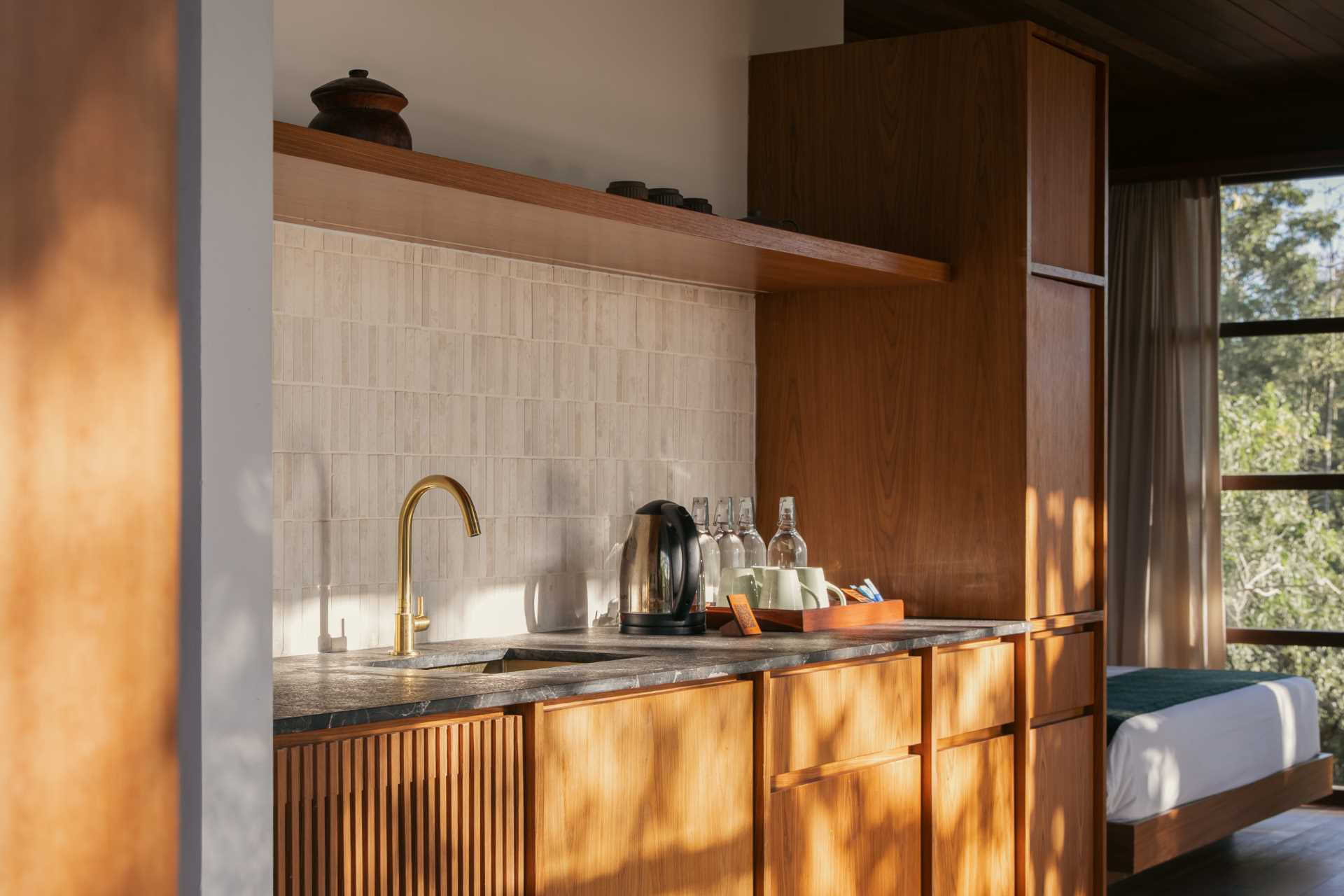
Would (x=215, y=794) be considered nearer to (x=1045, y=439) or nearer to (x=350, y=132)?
(x=350, y=132)

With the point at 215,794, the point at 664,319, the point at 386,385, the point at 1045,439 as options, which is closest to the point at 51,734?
the point at 215,794

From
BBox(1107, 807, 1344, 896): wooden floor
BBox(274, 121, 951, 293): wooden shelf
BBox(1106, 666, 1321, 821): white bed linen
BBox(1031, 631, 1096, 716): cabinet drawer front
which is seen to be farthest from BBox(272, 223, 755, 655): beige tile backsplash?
BBox(1107, 807, 1344, 896): wooden floor

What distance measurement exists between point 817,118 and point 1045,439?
3.27ft

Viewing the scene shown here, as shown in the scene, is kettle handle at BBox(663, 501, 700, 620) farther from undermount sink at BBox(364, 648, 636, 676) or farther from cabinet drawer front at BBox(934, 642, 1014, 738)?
cabinet drawer front at BBox(934, 642, 1014, 738)

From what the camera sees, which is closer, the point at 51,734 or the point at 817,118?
the point at 51,734

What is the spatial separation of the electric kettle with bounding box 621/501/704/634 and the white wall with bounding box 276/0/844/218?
79cm

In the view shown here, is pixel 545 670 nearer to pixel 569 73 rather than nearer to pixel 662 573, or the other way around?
pixel 662 573

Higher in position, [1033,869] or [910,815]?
[910,815]

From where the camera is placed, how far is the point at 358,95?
246cm

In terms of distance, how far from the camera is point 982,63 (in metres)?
3.59

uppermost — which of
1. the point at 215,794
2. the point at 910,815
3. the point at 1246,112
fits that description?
the point at 1246,112

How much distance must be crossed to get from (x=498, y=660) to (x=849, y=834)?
78cm

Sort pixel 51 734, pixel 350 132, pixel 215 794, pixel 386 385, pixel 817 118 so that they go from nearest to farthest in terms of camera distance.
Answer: pixel 51 734
pixel 215 794
pixel 350 132
pixel 386 385
pixel 817 118

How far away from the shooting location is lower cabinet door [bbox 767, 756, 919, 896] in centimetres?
275
